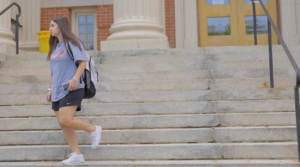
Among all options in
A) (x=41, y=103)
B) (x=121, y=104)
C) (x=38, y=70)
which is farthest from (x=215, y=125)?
(x=38, y=70)

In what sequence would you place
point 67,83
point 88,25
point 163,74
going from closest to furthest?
point 67,83, point 163,74, point 88,25

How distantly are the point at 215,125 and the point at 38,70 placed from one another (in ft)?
10.4

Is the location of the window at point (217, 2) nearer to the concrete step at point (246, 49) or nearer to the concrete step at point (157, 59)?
the concrete step at point (246, 49)

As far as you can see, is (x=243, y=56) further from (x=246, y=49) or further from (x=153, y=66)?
(x=153, y=66)

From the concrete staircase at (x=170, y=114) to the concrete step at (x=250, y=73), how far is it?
0.01 metres

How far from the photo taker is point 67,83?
9.21 ft

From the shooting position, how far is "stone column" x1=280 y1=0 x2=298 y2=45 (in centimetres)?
805

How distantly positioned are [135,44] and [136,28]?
1.30ft

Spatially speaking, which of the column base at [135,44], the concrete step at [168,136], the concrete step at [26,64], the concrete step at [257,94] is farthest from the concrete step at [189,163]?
the column base at [135,44]

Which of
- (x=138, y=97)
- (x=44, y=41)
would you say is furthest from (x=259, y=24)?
(x=44, y=41)

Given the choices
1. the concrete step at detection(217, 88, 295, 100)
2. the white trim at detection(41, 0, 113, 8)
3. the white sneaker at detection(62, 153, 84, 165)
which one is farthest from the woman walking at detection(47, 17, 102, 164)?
the white trim at detection(41, 0, 113, 8)

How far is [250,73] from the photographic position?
4652mm

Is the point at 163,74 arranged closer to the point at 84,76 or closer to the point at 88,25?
the point at 84,76

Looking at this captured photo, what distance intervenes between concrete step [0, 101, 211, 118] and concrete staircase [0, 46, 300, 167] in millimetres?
13
